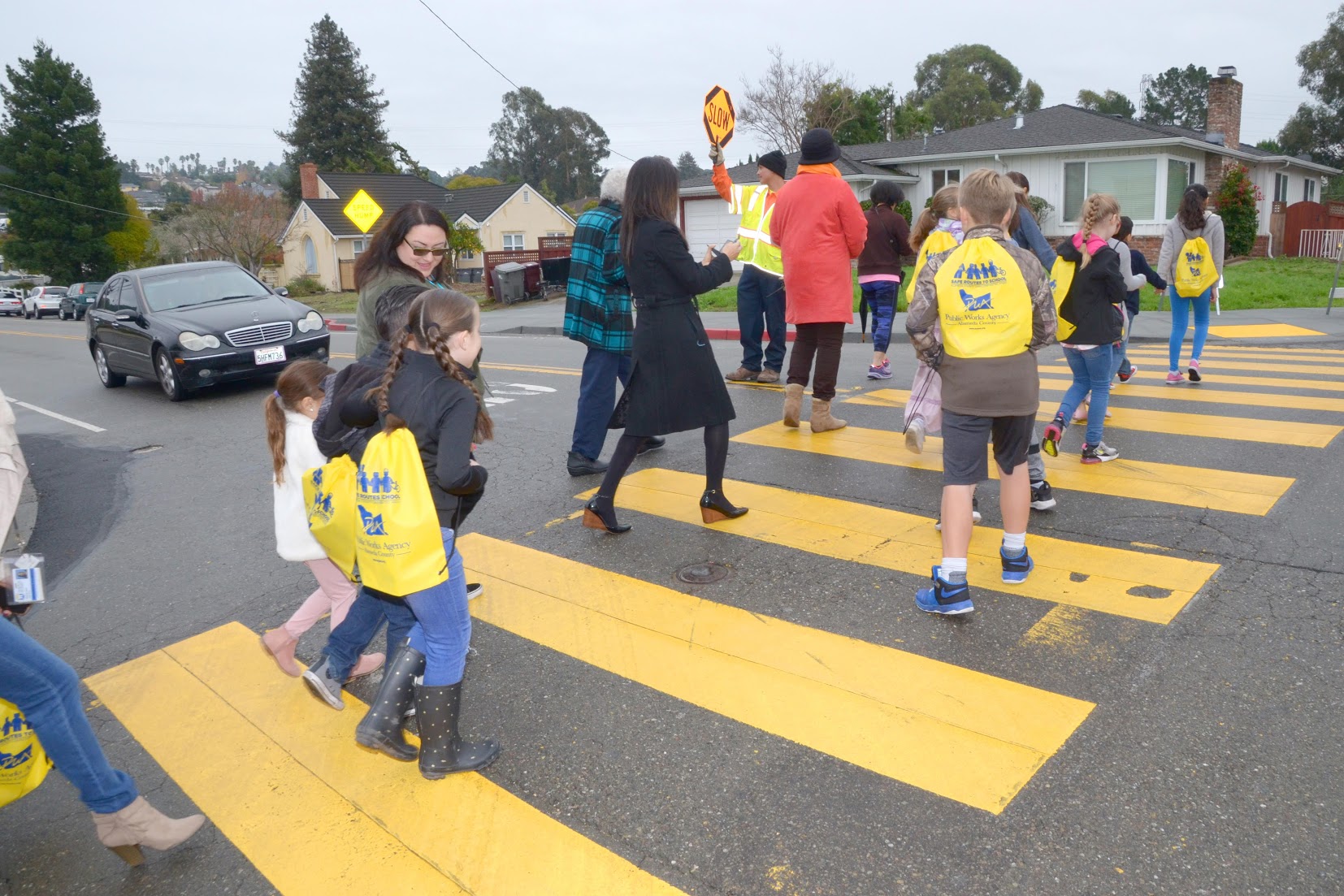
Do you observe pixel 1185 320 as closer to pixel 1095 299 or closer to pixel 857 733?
pixel 1095 299

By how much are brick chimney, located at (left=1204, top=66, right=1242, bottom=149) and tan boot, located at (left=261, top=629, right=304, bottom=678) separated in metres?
36.6

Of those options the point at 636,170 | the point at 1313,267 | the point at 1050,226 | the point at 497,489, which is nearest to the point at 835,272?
the point at 636,170

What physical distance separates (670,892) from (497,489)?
4.28 m

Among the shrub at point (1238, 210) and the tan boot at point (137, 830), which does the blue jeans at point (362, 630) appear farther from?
the shrub at point (1238, 210)

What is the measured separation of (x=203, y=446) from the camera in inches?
348

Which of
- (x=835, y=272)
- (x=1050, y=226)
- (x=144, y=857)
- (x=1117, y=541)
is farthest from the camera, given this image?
(x=1050, y=226)

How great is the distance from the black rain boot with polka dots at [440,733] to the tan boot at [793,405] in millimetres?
4761

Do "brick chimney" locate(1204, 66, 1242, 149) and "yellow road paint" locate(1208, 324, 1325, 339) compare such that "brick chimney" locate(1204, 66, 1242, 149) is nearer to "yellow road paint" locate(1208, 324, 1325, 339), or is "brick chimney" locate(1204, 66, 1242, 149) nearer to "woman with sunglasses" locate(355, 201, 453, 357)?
"yellow road paint" locate(1208, 324, 1325, 339)

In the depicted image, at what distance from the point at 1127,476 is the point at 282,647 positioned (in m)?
4.92

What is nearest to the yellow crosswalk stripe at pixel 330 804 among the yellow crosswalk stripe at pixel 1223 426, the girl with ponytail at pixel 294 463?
the girl with ponytail at pixel 294 463

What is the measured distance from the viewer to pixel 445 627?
10.1ft

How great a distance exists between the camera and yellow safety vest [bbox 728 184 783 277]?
28.9ft

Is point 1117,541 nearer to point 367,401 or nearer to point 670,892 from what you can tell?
point 670,892

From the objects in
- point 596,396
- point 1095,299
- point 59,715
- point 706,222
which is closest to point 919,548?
point 1095,299
